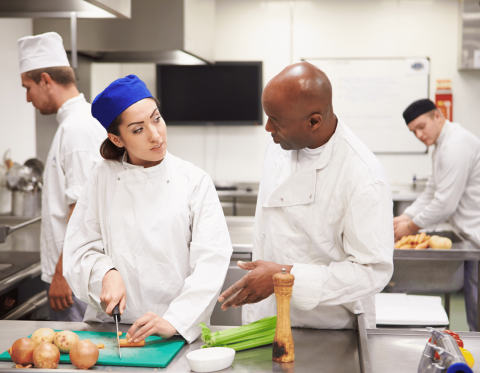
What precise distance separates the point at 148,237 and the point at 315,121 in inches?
20.8

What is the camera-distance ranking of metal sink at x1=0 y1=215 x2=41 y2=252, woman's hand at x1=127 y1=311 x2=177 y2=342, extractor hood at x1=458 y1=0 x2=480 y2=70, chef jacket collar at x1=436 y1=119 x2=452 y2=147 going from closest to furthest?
1. woman's hand at x1=127 y1=311 x2=177 y2=342
2. metal sink at x1=0 y1=215 x2=41 y2=252
3. chef jacket collar at x1=436 y1=119 x2=452 y2=147
4. extractor hood at x1=458 y1=0 x2=480 y2=70

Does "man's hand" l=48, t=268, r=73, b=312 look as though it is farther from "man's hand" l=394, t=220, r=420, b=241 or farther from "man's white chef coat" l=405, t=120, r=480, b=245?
"man's white chef coat" l=405, t=120, r=480, b=245

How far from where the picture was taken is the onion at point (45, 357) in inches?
41.0

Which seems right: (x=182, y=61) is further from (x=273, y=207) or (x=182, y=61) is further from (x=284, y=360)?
(x=284, y=360)

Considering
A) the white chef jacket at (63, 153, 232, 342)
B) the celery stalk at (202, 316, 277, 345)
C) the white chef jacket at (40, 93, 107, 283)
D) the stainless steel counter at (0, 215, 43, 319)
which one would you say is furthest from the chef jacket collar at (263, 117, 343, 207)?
the stainless steel counter at (0, 215, 43, 319)

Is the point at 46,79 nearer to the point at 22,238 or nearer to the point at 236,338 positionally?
the point at 22,238

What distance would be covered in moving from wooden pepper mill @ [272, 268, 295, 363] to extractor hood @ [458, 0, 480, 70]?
3890mm

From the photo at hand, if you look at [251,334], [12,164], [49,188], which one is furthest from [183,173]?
[12,164]

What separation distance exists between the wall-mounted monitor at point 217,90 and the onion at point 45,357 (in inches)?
143

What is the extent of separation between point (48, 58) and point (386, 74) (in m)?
3.23

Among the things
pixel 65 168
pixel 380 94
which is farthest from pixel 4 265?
pixel 380 94

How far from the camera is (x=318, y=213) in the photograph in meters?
1.29

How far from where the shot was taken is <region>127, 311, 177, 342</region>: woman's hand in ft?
3.75

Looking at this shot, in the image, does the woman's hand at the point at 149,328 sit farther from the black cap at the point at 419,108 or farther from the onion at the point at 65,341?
the black cap at the point at 419,108
